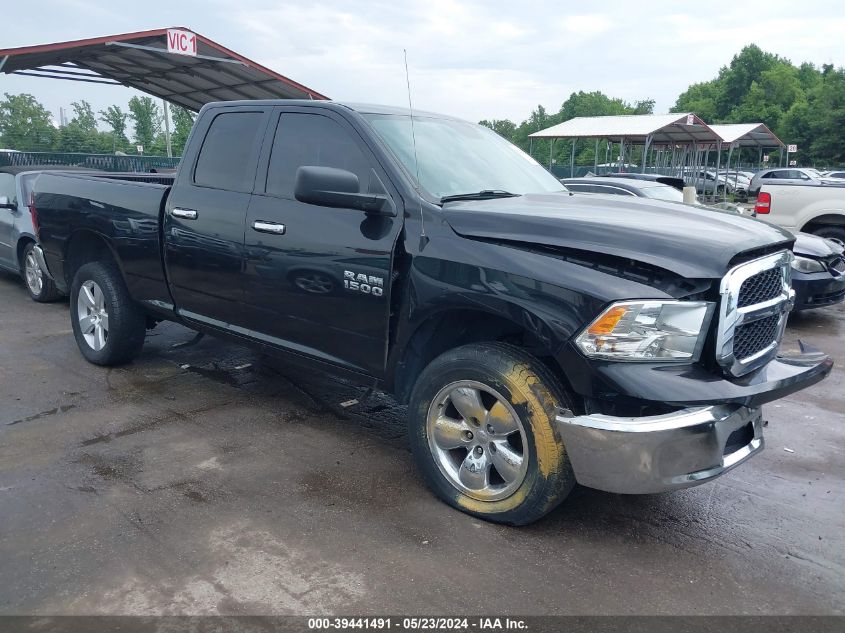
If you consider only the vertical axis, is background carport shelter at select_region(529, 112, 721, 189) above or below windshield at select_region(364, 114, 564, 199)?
above

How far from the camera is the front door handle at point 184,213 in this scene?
459 cm

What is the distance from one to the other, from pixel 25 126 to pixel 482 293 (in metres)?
28.8

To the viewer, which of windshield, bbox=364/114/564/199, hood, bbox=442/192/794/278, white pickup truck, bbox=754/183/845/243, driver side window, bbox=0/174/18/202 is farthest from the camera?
white pickup truck, bbox=754/183/845/243

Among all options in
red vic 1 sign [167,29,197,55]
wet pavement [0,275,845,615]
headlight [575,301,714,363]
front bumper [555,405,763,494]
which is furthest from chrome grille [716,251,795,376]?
red vic 1 sign [167,29,197,55]

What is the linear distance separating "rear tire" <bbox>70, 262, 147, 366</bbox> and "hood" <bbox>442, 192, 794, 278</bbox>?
3.12 meters

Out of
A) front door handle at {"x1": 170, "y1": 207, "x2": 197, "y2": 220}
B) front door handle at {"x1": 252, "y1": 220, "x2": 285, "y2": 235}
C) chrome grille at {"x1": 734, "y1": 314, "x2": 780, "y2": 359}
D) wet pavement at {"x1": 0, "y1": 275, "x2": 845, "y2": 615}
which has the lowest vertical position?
wet pavement at {"x1": 0, "y1": 275, "x2": 845, "y2": 615}

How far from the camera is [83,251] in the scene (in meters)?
5.84

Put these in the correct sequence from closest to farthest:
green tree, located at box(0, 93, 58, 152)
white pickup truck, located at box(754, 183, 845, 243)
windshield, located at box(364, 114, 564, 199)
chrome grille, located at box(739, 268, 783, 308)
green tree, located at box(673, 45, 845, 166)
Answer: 1. chrome grille, located at box(739, 268, 783, 308)
2. windshield, located at box(364, 114, 564, 199)
3. white pickup truck, located at box(754, 183, 845, 243)
4. green tree, located at box(0, 93, 58, 152)
5. green tree, located at box(673, 45, 845, 166)

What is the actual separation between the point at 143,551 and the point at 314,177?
73.9 inches

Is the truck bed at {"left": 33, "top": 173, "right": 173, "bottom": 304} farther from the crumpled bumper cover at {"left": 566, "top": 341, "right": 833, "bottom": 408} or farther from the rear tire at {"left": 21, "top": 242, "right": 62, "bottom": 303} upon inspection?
the crumpled bumper cover at {"left": 566, "top": 341, "right": 833, "bottom": 408}

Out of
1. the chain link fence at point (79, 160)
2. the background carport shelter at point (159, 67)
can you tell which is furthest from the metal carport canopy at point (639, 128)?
the chain link fence at point (79, 160)

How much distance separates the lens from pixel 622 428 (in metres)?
2.77

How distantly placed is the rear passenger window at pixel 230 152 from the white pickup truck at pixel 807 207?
7.60 metres

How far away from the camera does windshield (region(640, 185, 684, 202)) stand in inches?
398
